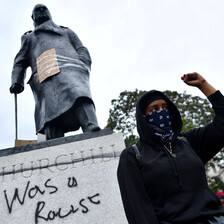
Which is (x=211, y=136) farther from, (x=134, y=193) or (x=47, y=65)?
(x=47, y=65)

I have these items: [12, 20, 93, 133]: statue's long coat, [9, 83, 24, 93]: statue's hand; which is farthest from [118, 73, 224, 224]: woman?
[9, 83, 24, 93]: statue's hand

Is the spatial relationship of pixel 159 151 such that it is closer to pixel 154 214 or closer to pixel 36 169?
pixel 154 214

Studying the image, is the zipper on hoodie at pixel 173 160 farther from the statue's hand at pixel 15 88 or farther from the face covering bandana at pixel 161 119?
the statue's hand at pixel 15 88

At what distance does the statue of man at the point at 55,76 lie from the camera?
4293mm

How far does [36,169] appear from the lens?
3.67 metres

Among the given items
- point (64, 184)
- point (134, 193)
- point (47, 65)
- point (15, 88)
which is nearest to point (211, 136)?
Answer: point (134, 193)

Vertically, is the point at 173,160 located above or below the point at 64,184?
below

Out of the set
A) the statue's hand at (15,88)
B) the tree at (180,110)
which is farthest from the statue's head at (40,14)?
the tree at (180,110)

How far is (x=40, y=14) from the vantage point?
5.19 m

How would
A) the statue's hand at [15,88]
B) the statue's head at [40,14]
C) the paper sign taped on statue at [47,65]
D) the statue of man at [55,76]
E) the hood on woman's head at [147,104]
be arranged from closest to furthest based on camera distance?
the hood on woman's head at [147,104] → the statue of man at [55,76] → the paper sign taped on statue at [47,65] → the statue's hand at [15,88] → the statue's head at [40,14]

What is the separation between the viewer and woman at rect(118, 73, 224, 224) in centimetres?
139

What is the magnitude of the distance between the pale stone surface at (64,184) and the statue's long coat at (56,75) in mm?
765

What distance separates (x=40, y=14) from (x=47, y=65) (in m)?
1.13

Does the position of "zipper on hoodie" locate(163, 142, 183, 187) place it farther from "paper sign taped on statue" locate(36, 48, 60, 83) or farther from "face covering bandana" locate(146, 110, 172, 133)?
"paper sign taped on statue" locate(36, 48, 60, 83)
